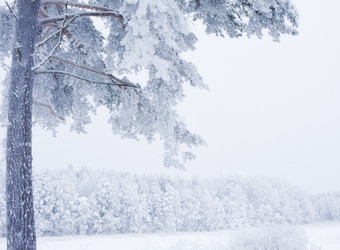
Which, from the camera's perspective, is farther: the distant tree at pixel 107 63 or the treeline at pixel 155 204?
the treeline at pixel 155 204

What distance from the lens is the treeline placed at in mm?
50375

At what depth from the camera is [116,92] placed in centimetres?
629

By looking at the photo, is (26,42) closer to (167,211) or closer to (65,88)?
(65,88)

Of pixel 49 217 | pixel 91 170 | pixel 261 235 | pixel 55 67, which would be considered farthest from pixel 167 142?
pixel 91 170

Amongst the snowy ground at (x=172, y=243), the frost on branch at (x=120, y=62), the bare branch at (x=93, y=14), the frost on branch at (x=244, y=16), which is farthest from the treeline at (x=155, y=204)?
the bare branch at (x=93, y=14)

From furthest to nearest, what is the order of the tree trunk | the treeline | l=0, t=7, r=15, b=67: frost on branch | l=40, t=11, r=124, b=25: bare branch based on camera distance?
the treeline, l=0, t=7, r=15, b=67: frost on branch, l=40, t=11, r=124, b=25: bare branch, the tree trunk

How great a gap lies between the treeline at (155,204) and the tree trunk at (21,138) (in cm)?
3690

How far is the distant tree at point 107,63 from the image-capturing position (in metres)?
3.47

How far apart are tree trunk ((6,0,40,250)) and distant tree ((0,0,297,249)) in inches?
0.5

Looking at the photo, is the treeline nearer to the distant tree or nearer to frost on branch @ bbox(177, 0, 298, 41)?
the distant tree

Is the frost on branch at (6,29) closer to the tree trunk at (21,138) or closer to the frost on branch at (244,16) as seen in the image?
the tree trunk at (21,138)

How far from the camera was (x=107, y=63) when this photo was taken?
568cm

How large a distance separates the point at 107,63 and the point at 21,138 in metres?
2.00

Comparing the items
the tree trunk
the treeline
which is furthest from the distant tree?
the treeline
